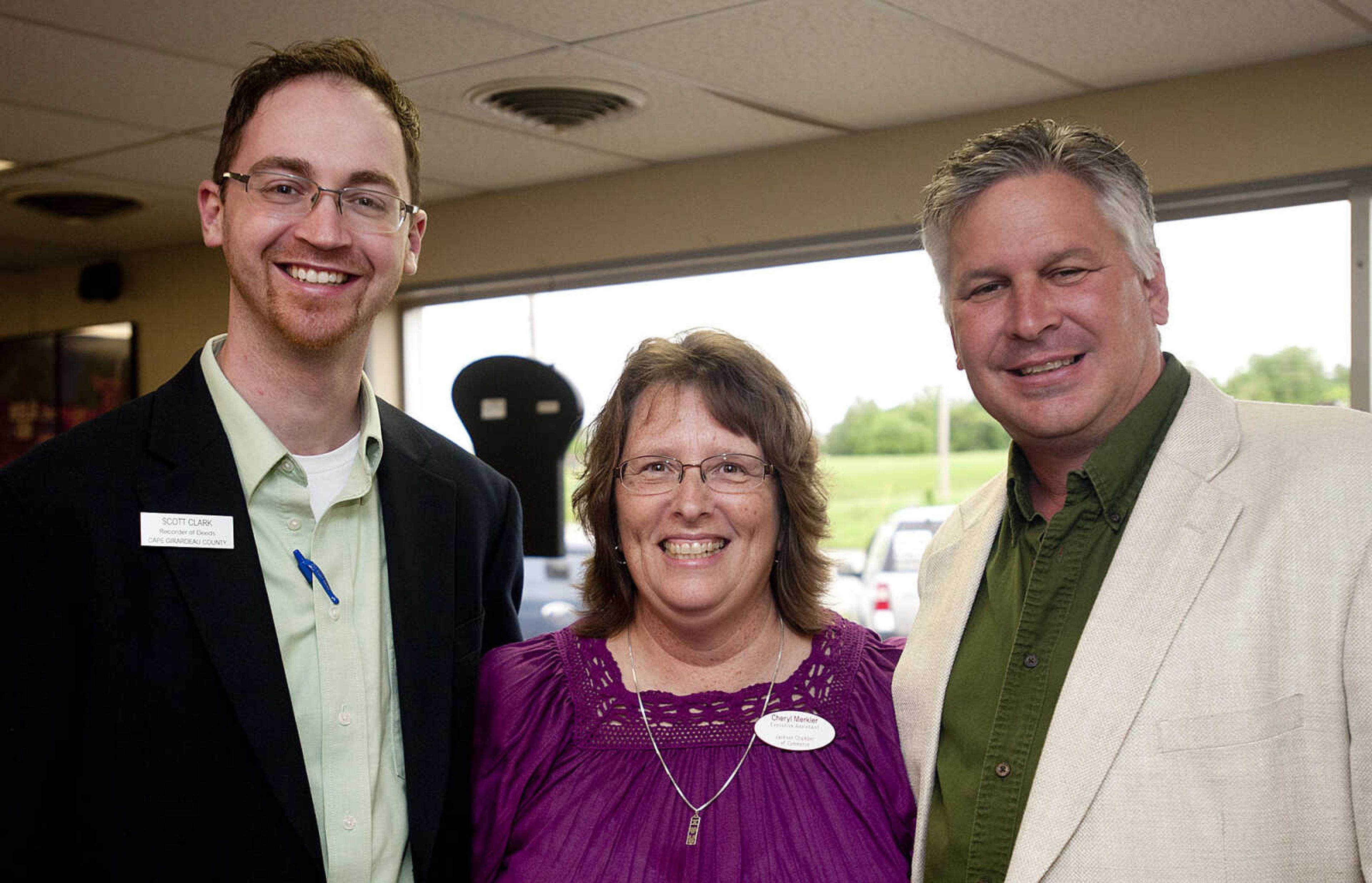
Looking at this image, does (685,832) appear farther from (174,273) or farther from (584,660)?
(174,273)

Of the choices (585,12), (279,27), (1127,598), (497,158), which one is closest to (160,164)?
(497,158)

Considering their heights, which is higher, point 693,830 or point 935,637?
point 935,637

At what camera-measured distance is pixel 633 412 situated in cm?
208

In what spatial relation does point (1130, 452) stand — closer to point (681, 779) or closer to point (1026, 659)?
point (1026, 659)

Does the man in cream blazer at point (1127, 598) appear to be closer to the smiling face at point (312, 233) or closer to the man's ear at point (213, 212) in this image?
the smiling face at point (312, 233)

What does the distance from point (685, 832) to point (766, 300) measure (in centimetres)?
357

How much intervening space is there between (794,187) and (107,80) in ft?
7.87

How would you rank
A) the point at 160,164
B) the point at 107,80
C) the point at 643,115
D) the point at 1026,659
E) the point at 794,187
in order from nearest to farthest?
the point at 1026,659, the point at 107,80, the point at 643,115, the point at 794,187, the point at 160,164

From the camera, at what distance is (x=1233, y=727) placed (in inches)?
57.9

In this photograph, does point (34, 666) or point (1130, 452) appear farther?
point (1130, 452)

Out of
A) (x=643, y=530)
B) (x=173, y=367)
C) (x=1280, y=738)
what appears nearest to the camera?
(x=1280, y=738)

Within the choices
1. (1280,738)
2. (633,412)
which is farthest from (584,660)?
(1280,738)

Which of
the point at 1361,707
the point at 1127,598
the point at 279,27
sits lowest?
the point at 1361,707

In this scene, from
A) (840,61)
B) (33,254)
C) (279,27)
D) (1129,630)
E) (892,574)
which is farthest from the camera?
(33,254)
